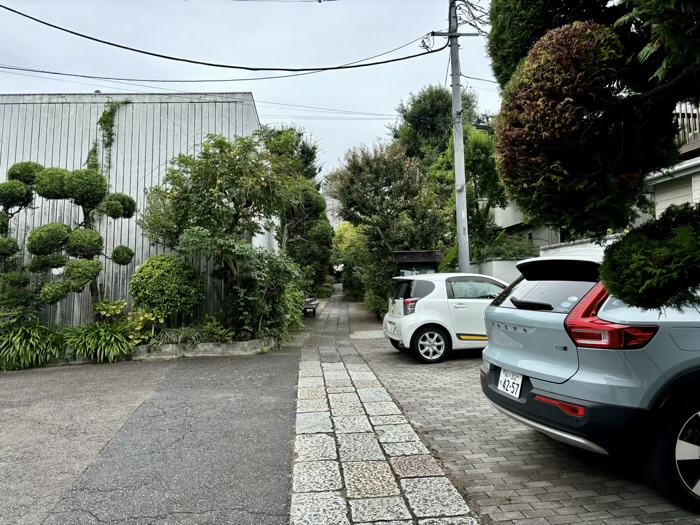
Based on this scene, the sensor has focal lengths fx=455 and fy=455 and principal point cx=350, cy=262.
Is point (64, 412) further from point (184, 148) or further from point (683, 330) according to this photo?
point (184, 148)

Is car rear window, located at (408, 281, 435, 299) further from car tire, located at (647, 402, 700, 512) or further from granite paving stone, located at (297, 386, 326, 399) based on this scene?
car tire, located at (647, 402, 700, 512)

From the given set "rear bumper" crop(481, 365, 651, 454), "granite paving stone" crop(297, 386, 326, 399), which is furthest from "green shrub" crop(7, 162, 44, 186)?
"rear bumper" crop(481, 365, 651, 454)

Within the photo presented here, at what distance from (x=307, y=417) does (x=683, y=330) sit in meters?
3.41

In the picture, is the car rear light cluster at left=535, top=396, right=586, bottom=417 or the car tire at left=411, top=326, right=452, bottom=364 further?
the car tire at left=411, top=326, right=452, bottom=364

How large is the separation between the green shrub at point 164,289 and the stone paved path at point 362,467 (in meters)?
3.47

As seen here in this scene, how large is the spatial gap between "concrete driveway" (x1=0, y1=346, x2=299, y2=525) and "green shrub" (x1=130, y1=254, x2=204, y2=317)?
160 cm

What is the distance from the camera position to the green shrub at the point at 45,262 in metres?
8.09

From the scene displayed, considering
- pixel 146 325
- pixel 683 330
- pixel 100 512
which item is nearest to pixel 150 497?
pixel 100 512

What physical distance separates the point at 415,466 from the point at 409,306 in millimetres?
4319

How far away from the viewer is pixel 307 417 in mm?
4770

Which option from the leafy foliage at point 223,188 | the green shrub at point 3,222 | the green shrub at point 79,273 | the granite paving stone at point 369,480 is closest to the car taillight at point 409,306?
the leafy foliage at point 223,188

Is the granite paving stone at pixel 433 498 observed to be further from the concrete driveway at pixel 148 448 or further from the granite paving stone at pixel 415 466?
the concrete driveway at pixel 148 448

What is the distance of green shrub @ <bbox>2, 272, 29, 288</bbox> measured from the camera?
8.27 m

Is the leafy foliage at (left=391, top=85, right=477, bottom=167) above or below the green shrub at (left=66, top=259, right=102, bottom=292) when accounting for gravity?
above
